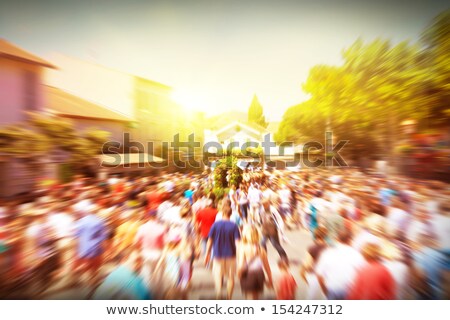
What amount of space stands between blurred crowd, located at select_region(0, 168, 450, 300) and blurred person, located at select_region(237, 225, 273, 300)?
0.01 m

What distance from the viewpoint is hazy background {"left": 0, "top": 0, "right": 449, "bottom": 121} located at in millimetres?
2830

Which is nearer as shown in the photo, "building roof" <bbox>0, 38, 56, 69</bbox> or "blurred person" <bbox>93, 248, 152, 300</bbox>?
"blurred person" <bbox>93, 248, 152, 300</bbox>

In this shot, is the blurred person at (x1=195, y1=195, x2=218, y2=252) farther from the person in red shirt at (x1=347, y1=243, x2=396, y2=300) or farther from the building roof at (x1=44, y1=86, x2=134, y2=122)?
the building roof at (x1=44, y1=86, x2=134, y2=122)

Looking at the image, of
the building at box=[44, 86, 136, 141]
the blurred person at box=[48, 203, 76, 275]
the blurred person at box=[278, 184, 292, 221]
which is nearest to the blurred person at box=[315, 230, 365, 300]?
the blurred person at box=[278, 184, 292, 221]

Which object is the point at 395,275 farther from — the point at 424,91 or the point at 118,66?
the point at 118,66

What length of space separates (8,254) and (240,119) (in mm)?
3731

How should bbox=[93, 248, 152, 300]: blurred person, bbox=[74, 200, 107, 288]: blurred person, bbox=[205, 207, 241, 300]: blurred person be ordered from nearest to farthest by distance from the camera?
bbox=[93, 248, 152, 300]: blurred person < bbox=[205, 207, 241, 300]: blurred person < bbox=[74, 200, 107, 288]: blurred person

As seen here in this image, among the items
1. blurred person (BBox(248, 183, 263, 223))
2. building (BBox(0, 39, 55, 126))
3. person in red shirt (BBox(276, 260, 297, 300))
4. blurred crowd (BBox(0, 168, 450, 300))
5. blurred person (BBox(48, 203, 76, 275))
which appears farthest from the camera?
blurred person (BBox(248, 183, 263, 223))

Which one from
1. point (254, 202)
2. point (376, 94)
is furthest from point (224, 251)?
point (376, 94)

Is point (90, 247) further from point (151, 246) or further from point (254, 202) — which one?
point (254, 202)

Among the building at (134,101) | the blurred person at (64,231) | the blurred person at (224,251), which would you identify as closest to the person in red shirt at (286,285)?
the blurred person at (224,251)

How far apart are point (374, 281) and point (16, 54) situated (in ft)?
16.5

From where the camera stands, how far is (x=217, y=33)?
118 inches

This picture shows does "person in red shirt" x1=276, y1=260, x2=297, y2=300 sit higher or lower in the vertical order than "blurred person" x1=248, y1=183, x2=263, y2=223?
lower
